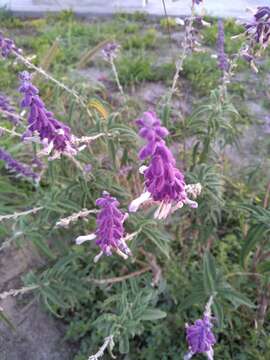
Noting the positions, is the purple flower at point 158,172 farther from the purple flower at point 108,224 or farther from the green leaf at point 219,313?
the green leaf at point 219,313

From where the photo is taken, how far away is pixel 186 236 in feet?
9.50

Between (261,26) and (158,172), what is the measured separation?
0.93 m

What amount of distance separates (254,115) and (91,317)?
221 cm

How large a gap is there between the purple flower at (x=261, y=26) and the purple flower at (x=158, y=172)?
2.67 feet

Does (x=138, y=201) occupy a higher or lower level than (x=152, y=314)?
higher

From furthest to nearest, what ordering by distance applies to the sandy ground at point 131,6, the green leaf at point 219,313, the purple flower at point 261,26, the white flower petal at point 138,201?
the sandy ground at point 131,6
the green leaf at point 219,313
the purple flower at point 261,26
the white flower petal at point 138,201

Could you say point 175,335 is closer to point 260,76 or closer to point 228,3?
point 260,76

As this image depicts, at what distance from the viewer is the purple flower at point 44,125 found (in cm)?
145

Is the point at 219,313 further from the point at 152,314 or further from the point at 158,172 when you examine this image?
the point at 158,172

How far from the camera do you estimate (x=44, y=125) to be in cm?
147

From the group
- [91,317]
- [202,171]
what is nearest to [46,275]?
[91,317]

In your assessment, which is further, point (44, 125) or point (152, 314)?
point (152, 314)

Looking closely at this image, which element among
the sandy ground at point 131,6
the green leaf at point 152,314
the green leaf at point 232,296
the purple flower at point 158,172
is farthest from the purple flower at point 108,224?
the sandy ground at point 131,6

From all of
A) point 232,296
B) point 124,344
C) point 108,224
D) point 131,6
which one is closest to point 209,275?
point 232,296
